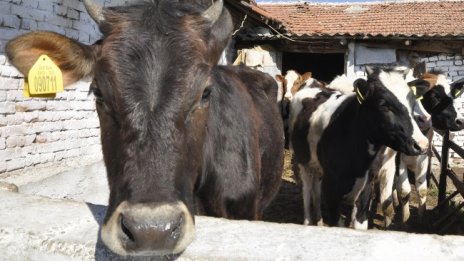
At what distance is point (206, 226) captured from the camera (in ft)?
6.54

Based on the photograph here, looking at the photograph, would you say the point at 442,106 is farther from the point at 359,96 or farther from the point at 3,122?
the point at 3,122

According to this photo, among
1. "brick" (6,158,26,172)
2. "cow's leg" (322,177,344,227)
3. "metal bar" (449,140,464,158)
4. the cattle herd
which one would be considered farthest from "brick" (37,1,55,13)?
"metal bar" (449,140,464,158)

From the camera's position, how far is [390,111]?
444 cm

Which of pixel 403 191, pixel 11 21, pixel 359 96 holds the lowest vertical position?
pixel 403 191

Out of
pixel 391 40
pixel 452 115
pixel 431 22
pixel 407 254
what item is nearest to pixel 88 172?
pixel 407 254

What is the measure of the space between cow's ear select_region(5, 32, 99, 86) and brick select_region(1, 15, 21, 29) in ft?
6.37

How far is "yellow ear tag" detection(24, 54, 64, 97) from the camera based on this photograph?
242 centimetres

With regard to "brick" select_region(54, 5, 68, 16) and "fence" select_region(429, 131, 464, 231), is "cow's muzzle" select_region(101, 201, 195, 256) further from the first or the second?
"fence" select_region(429, 131, 464, 231)

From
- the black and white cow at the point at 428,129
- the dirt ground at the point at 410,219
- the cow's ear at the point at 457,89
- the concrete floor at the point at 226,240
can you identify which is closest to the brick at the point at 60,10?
the concrete floor at the point at 226,240

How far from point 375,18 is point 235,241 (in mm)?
13408

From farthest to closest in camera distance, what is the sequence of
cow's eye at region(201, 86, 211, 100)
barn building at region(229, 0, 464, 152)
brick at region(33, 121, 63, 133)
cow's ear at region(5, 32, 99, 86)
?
barn building at region(229, 0, 464, 152)
brick at region(33, 121, 63, 133)
cow's ear at region(5, 32, 99, 86)
cow's eye at region(201, 86, 211, 100)

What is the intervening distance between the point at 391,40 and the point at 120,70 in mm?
10814

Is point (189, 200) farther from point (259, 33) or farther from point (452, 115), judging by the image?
point (259, 33)

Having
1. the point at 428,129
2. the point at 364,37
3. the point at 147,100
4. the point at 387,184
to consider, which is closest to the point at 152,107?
the point at 147,100
